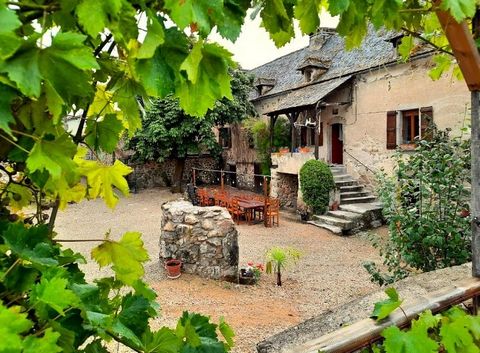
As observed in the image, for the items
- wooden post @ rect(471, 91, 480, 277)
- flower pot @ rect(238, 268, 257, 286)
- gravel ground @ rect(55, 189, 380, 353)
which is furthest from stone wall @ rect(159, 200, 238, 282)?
wooden post @ rect(471, 91, 480, 277)

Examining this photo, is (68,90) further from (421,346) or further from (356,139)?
(356,139)

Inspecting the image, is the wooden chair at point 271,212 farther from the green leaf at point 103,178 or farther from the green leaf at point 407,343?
the green leaf at point 103,178

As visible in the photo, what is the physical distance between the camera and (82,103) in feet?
2.85

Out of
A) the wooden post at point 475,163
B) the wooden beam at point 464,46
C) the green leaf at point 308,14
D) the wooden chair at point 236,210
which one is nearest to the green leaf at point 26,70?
the green leaf at point 308,14

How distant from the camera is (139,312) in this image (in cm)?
93

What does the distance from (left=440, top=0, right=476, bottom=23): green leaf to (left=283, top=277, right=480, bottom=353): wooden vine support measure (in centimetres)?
117

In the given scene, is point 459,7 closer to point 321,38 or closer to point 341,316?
point 341,316

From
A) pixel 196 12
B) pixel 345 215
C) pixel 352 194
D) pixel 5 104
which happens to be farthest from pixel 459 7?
pixel 352 194

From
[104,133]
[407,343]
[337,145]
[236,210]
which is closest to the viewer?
[104,133]

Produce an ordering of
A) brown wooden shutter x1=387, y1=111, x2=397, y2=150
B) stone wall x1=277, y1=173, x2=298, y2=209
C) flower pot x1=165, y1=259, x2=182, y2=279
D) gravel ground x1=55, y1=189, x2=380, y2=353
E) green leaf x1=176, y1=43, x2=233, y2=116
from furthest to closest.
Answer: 1. stone wall x1=277, y1=173, x2=298, y2=209
2. brown wooden shutter x1=387, y1=111, x2=397, y2=150
3. flower pot x1=165, y1=259, x2=182, y2=279
4. gravel ground x1=55, y1=189, x2=380, y2=353
5. green leaf x1=176, y1=43, x2=233, y2=116

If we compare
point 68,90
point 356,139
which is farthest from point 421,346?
point 356,139

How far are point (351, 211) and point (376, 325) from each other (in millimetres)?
10641

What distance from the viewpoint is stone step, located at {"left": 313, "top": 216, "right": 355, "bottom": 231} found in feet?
35.7

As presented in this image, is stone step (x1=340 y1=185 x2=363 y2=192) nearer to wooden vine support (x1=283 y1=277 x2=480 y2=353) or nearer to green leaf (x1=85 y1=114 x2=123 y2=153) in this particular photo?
wooden vine support (x1=283 y1=277 x2=480 y2=353)
